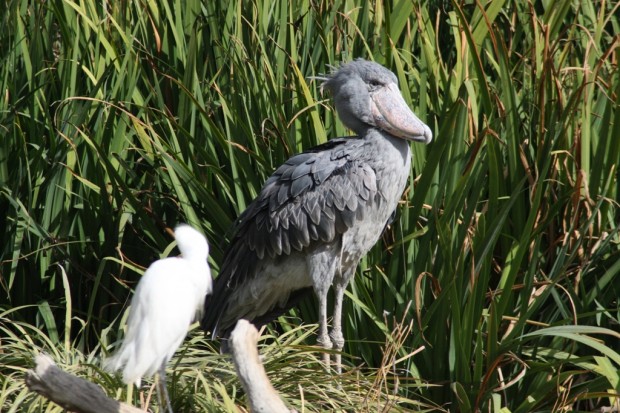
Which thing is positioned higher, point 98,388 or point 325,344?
point 98,388

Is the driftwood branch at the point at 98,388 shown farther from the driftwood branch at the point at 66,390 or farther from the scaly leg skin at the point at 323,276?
→ the scaly leg skin at the point at 323,276

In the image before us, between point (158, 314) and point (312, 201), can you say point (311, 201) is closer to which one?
point (312, 201)

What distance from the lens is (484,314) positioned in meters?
3.87

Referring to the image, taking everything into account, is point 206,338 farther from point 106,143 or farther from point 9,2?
point 9,2

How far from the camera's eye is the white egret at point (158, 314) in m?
2.67

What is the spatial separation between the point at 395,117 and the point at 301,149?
0.52m

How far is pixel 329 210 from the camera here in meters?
3.73

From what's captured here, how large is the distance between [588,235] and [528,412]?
792 mm

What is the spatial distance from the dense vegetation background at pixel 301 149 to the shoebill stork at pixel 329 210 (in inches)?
5.3

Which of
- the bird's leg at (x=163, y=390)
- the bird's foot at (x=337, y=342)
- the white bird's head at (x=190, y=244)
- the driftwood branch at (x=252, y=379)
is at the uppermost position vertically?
the white bird's head at (x=190, y=244)

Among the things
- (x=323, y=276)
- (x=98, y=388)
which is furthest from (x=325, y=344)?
(x=98, y=388)

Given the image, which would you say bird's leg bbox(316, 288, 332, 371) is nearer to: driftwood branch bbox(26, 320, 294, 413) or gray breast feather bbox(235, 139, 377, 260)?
gray breast feather bbox(235, 139, 377, 260)

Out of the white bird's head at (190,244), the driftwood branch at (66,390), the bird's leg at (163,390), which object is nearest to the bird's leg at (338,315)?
the bird's leg at (163,390)

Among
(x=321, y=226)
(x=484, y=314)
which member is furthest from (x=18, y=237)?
(x=484, y=314)
